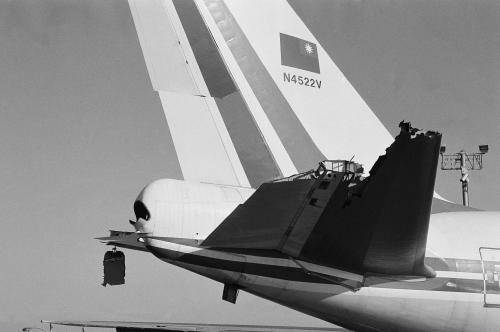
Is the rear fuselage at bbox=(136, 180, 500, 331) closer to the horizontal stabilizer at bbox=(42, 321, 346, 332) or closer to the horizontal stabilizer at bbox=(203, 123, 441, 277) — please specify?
the horizontal stabilizer at bbox=(203, 123, 441, 277)

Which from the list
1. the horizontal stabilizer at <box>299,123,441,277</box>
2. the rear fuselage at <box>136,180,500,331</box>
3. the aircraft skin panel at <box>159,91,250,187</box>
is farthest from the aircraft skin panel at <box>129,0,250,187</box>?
the horizontal stabilizer at <box>299,123,441,277</box>

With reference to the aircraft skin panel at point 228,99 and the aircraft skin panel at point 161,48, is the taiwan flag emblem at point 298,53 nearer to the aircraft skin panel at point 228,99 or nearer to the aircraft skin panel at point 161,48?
the aircraft skin panel at point 228,99

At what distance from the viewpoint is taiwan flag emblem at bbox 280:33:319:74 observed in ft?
42.4

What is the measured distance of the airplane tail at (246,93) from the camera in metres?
11.2

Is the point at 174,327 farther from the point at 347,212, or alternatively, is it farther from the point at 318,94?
the point at 347,212

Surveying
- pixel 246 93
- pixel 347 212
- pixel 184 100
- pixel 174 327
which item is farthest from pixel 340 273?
pixel 174 327

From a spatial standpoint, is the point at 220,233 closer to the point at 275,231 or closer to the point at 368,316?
the point at 275,231

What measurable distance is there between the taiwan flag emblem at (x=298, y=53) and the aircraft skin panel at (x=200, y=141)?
2265mm

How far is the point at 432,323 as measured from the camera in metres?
11.3

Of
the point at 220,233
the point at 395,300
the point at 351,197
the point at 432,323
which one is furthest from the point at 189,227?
the point at 432,323

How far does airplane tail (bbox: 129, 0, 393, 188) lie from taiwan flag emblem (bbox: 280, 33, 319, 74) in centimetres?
2

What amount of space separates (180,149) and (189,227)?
145 cm

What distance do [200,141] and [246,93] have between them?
1.31 m

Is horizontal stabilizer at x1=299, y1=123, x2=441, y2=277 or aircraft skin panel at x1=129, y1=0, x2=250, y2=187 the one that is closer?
horizontal stabilizer at x1=299, y1=123, x2=441, y2=277
